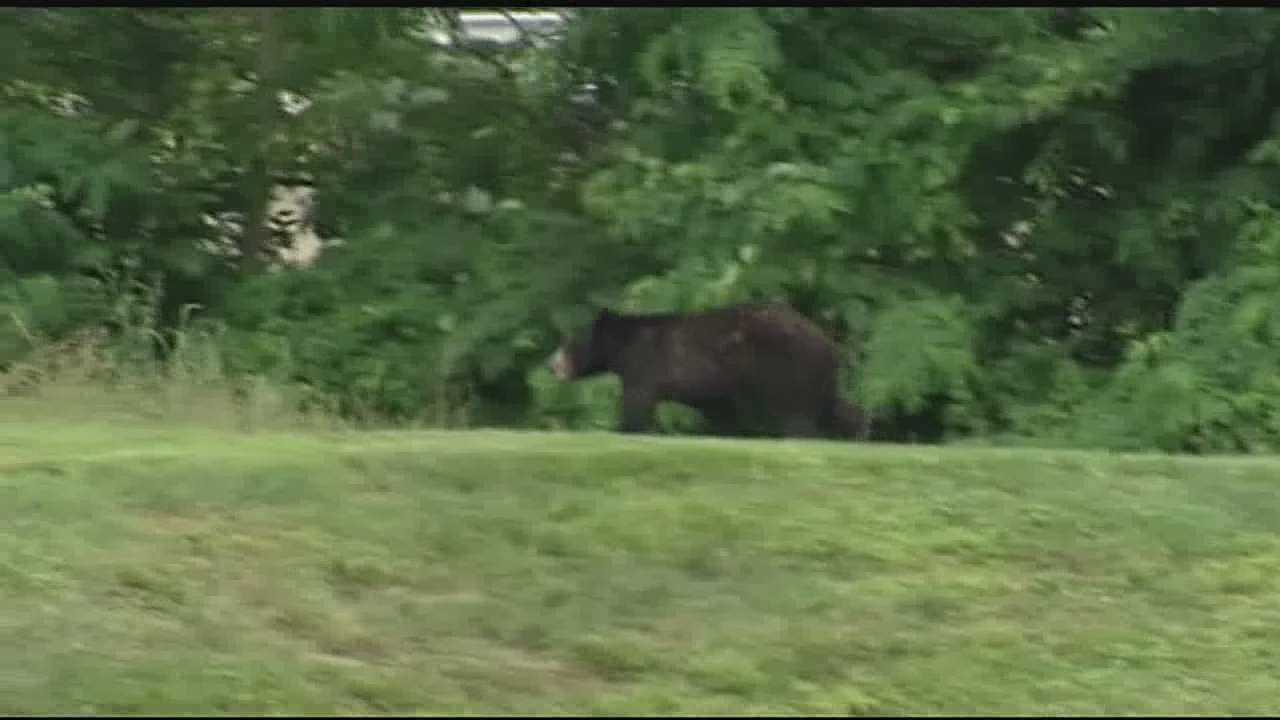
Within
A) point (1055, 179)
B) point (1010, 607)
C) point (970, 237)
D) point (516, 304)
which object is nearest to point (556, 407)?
point (516, 304)

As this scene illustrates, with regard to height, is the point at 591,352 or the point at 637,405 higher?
the point at 591,352

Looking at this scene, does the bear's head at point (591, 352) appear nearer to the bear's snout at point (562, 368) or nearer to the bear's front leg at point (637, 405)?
the bear's snout at point (562, 368)

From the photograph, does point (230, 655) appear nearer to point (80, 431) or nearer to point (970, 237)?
point (80, 431)

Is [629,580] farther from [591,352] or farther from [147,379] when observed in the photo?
[147,379]

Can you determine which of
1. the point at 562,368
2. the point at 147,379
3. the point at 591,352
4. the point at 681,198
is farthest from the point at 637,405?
the point at 147,379

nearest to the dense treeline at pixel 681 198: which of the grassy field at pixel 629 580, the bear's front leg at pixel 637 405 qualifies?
the bear's front leg at pixel 637 405

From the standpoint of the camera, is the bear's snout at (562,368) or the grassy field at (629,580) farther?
the bear's snout at (562,368)

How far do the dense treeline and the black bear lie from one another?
128mm

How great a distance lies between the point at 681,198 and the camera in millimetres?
8148

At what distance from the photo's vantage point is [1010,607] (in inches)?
139

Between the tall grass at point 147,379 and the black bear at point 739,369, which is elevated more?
the black bear at point 739,369

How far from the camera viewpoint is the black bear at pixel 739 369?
8.17 metres

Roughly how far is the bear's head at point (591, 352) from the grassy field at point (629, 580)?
3886mm

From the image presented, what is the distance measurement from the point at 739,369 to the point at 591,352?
0.75 m
